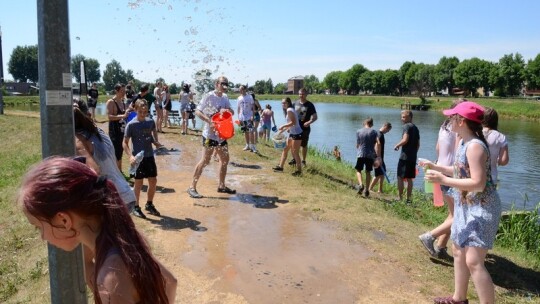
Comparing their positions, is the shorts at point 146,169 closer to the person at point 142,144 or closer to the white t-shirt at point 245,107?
the person at point 142,144

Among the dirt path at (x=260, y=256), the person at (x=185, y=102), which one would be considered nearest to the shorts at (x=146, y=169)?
the dirt path at (x=260, y=256)

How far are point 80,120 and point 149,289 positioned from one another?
2955 mm

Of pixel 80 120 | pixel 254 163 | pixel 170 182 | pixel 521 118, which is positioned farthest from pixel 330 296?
pixel 521 118

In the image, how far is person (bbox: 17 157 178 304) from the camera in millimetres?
1562

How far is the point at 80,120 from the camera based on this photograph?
414 cm

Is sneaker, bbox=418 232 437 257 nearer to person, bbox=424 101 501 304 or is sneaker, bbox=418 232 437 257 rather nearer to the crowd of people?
the crowd of people

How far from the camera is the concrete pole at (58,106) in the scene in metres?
2.92

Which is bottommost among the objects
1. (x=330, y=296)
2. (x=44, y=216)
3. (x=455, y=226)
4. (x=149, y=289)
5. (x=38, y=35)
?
(x=330, y=296)

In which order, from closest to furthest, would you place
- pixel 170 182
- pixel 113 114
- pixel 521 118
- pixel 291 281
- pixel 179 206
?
1. pixel 291 281
2. pixel 179 206
3. pixel 113 114
4. pixel 170 182
5. pixel 521 118

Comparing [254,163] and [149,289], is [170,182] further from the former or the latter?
[149,289]

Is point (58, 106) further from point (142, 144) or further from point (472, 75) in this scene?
point (472, 75)

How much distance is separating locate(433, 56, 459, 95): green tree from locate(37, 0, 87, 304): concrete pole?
11052cm

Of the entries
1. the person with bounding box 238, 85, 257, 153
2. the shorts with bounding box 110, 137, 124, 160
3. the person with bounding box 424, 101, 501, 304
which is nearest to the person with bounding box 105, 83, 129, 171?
the shorts with bounding box 110, 137, 124, 160

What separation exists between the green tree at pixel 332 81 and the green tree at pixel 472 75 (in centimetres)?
6468
